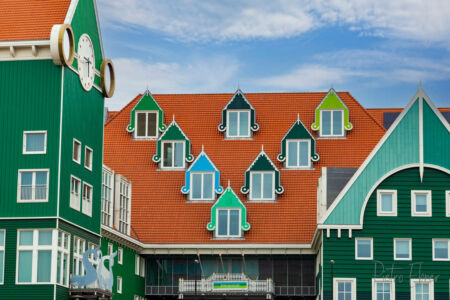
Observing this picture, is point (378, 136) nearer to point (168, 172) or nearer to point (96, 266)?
point (168, 172)

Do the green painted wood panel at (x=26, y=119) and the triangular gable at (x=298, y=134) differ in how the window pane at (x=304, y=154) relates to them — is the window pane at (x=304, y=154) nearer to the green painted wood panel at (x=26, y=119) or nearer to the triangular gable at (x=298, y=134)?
the triangular gable at (x=298, y=134)

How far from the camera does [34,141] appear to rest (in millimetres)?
61062

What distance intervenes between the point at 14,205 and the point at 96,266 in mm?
7556

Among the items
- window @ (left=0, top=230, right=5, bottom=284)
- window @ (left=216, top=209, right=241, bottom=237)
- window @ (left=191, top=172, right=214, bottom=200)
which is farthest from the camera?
window @ (left=191, top=172, right=214, bottom=200)

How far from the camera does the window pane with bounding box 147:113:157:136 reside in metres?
84.4

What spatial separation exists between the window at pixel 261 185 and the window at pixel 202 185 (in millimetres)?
2885

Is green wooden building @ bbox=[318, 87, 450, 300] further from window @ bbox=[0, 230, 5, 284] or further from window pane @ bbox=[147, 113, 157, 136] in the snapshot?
window @ bbox=[0, 230, 5, 284]

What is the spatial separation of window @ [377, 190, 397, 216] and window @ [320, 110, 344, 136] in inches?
551

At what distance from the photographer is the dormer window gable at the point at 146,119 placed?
277 ft

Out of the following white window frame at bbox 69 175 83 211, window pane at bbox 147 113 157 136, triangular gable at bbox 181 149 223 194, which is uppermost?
window pane at bbox 147 113 157 136

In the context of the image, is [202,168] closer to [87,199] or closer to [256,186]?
[256,186]

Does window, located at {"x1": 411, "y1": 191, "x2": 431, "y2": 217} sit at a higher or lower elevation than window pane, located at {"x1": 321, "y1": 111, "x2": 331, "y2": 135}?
lower

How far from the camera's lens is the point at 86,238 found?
64.8 metres

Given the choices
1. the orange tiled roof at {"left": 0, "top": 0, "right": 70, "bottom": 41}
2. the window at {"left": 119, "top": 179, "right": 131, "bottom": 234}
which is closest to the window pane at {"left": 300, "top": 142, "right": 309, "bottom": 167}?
the window at {"left": 119, "top": 179, "right": 131, "bottom": 234}
